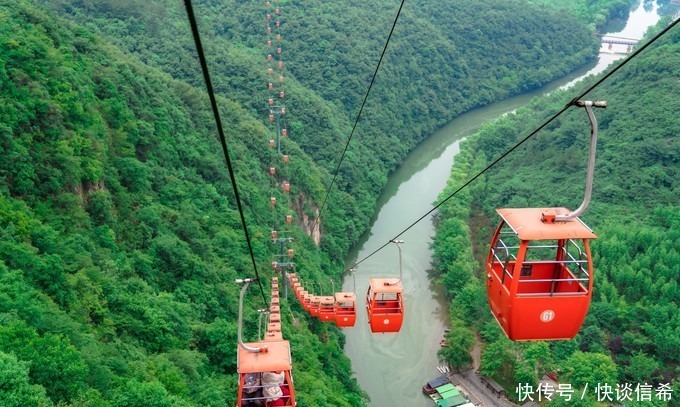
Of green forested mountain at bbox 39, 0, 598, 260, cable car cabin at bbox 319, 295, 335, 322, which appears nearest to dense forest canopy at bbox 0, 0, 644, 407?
green forested mountain at bbox 39, 0, 598, 260

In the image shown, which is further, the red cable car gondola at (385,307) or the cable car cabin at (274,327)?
the red cable car gondola at (385,307)

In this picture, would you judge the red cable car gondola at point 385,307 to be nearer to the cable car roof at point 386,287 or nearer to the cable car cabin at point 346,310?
the cable car roof at point 386,287

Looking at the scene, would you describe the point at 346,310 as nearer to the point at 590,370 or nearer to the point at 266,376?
the point at 266,376

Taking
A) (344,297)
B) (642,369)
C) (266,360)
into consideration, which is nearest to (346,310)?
(344,297)

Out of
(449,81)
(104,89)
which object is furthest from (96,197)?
(449,81)

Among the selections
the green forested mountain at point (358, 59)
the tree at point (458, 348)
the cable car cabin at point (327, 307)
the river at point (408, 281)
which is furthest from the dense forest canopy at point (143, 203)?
the tree at point (458, 348)

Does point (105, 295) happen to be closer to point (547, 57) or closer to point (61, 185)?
point (61, 185)
